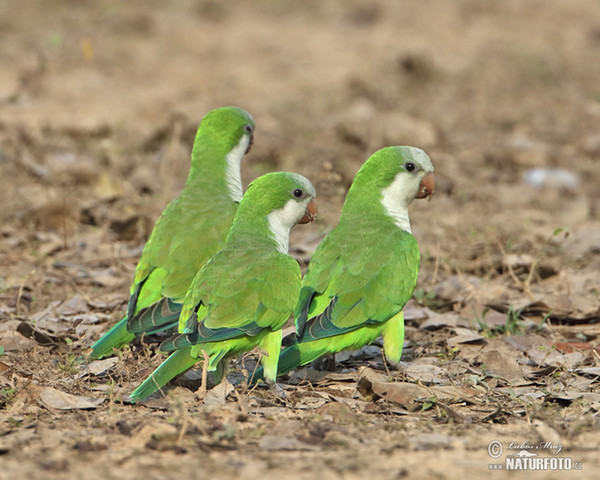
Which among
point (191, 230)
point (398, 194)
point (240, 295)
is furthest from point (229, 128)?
point (240, 295)

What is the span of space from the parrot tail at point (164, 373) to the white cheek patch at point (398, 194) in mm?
1565

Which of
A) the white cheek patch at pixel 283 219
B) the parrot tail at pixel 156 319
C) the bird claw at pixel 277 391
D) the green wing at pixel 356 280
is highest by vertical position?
the white cheek patch at pixel 283 219

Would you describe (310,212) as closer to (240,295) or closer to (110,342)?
(240,295)

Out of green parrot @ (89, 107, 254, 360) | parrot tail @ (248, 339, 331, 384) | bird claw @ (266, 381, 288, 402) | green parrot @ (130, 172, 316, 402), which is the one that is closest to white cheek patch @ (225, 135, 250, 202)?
green parrot @ (89, 107, 254, 360)

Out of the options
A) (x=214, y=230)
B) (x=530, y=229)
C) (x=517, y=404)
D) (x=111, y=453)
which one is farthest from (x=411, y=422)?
(x=530, y=229)

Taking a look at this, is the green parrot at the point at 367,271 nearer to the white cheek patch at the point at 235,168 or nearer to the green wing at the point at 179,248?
the green wing at the point at 179,248

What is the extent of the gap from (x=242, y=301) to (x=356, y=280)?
2.36 ft

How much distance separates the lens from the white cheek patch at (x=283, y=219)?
475 cm

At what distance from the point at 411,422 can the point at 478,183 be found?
17.7ft

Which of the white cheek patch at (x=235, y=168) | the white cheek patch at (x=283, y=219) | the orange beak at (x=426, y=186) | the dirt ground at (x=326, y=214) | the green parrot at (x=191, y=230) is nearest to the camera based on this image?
the dirt ground at (x=326, y=214)

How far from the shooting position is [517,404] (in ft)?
14.3

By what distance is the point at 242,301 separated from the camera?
4.26 metres

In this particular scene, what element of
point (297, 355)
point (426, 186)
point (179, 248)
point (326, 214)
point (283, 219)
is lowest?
point (297, 355)

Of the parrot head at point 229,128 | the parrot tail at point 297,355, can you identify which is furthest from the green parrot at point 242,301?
the parrot head at point 229,128
